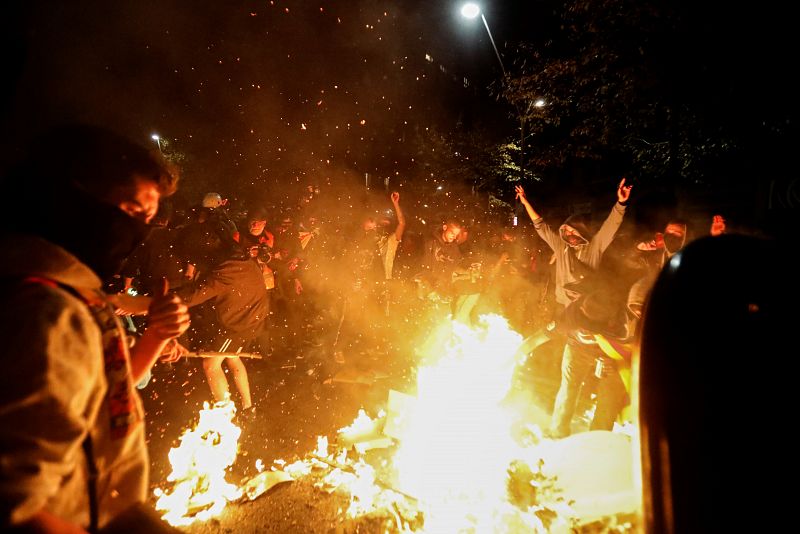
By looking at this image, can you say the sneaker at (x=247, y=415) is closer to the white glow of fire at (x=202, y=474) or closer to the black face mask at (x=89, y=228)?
the white glow of fire at (x=202, y=474)

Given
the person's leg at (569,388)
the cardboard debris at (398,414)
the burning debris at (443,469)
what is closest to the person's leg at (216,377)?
the burning debris at (443,469)

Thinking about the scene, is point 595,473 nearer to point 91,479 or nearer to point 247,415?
point 91,479

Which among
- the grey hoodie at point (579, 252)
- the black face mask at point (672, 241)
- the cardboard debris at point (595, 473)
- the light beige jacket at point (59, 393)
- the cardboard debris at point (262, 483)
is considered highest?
the black face mask at point (672, 241)

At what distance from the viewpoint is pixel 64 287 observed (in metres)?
1.23

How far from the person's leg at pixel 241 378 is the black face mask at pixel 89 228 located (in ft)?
11.9

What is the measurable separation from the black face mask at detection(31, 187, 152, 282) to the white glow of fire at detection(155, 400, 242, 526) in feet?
8.18

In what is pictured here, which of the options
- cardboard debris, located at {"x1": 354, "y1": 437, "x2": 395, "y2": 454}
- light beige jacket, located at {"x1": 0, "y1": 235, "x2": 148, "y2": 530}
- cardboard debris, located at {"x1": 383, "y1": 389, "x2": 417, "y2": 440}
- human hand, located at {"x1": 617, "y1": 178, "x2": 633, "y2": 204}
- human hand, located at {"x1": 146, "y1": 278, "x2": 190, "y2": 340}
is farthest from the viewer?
human hand, located at {"x1": 617, "y1": 178, "x2": 633, "y2": 204}

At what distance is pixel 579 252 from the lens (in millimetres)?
5129

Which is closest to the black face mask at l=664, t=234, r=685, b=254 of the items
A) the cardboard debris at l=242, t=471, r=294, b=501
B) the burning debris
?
the burning debris

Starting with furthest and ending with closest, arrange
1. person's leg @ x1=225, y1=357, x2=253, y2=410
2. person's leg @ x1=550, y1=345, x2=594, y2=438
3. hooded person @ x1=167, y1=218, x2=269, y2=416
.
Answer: person's leg @ x1=225, y1=357, x2=253, y2=410
hooded person @ x1=167, y1=218, x2=269, y2=416
person's leg @ x1=550, y1=345, x2=594, y2=438

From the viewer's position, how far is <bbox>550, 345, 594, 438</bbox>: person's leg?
4.16 m

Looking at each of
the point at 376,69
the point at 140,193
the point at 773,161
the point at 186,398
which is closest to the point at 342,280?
the point at 186,398

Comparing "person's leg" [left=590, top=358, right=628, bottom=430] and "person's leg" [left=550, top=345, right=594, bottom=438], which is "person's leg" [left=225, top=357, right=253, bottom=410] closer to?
"person's leg" [left=550, top=345, right=594, bottom=438]

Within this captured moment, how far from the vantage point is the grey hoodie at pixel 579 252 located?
4.90 m
